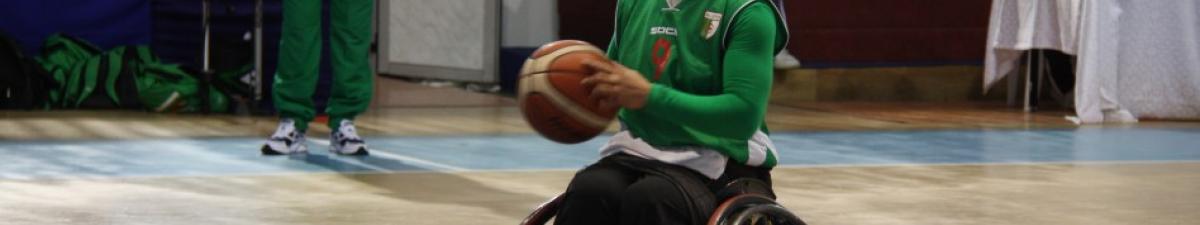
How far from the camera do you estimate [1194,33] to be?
8.49m

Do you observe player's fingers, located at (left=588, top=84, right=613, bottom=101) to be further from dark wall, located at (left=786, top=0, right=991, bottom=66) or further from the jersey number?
dark wall, located at (left=786, top=0, right=991, bottom=66)

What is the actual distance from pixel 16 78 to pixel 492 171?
366 cm

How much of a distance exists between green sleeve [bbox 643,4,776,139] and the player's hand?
0.03m

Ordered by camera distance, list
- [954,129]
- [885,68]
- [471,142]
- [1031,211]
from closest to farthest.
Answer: [1031,211], [471,142], [954,129], [885,68]

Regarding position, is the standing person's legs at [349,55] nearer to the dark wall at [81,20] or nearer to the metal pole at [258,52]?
the metal pole at [258,52]

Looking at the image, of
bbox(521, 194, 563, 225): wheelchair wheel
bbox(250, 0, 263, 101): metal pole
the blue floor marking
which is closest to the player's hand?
bbox(521, 194, 563, 225): wheelchair wheel

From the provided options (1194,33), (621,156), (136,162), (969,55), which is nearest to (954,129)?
(1194,33)

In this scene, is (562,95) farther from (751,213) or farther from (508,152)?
(508,152)

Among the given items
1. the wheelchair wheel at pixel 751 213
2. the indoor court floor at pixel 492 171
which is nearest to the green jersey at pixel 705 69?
the wheelchair wheel at pixel 751 213

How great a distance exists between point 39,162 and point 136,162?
29 centimetres

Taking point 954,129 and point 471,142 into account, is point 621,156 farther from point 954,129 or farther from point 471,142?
point 954,129

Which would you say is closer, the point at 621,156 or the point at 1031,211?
the point at 621,156

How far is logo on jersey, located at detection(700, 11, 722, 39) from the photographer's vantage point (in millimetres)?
2750

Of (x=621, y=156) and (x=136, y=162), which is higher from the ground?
(x=621, y=156)
